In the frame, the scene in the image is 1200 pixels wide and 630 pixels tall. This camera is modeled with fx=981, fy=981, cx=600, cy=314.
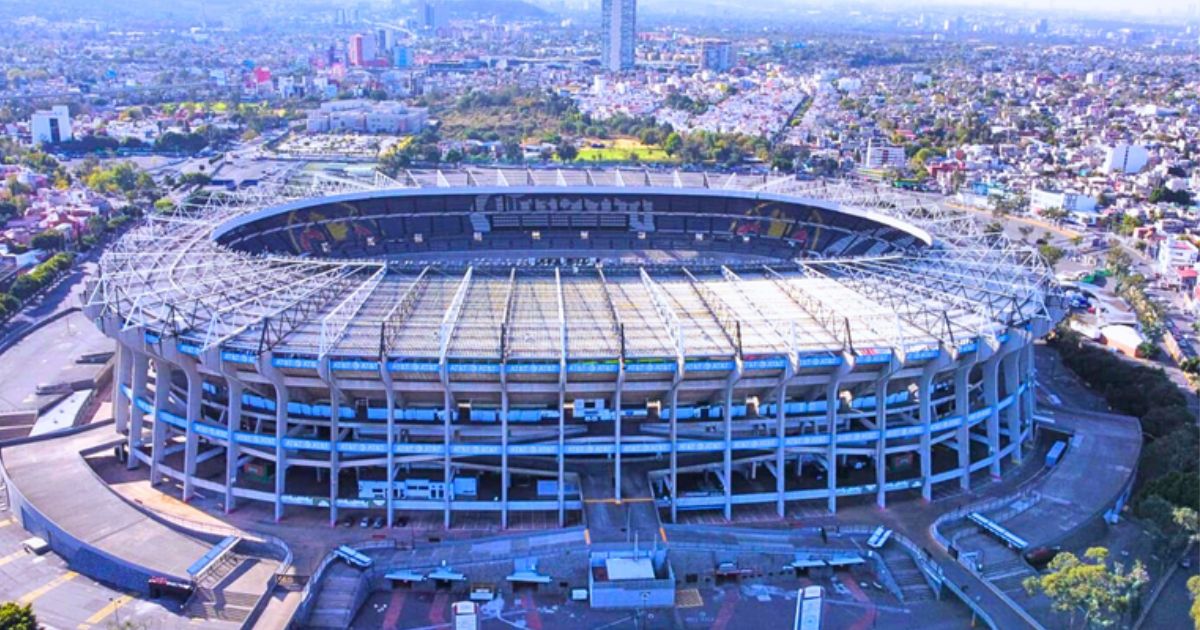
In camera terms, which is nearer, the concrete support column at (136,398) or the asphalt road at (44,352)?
the concrete support column at (136,398)

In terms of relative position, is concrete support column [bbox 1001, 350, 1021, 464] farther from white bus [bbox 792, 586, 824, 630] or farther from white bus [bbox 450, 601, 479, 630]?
white bus [bbox 450, 601, 479, 630]

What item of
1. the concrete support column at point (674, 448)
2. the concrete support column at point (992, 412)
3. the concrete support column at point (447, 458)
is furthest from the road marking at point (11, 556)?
the concrete support column at point (992, 412)

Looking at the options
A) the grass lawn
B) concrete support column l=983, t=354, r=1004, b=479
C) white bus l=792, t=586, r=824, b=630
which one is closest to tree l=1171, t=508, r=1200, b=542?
concrete support column l=983, t=354, r=1004, b=479

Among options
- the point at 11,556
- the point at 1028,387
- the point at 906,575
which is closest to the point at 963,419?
the point at 1028,387

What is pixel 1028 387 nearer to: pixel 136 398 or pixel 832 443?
pixel 832 443

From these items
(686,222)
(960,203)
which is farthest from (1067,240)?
(686,222)

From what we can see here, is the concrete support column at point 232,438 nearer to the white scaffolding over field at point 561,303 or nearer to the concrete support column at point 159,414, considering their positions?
the white scaffolding over field at point 561,303
